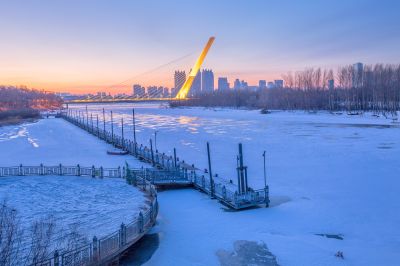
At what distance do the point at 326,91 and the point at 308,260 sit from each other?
229ft

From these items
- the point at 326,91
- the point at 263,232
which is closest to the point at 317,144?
the point at 263,232

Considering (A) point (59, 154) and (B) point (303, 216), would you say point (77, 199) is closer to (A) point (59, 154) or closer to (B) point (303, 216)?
(B) point (303, 216)

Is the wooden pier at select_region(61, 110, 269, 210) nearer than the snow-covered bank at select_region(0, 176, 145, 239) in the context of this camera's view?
No

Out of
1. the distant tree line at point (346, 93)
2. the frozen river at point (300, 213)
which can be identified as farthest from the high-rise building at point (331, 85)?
the frozen river at point (300, 213)

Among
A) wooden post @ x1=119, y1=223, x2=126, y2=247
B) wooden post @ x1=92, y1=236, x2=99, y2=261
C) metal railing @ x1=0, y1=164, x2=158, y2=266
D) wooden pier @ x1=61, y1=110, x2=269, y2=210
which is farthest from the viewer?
wooden pier @ x1=61, y1=110, x2=269, y2=210

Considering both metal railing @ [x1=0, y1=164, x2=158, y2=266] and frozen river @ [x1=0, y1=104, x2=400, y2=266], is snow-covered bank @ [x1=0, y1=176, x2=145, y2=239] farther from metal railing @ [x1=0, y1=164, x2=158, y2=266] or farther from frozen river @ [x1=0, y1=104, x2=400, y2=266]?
frozen river @ [x1=0, y1=104, x2=400, y2=266]

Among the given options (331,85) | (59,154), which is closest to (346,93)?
(331,85)

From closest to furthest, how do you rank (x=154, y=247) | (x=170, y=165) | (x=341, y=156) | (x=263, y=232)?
(x=154, y=247), (x=263, y=232), (x=170, y=165), (x=341, y=156)

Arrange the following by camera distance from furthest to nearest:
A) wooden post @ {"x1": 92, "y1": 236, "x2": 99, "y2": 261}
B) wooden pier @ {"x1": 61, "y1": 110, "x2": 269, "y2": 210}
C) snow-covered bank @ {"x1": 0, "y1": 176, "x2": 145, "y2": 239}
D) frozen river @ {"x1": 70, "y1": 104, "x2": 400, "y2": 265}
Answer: wooden pier @ {"x1": 61, "y1": 110, "x2": 269, "y2": 210} < snow-covered bank @ {"x1": 0, "y1": 176, "x2": 145, "y2": 239} < frozen river @ {"x1": 70, "y1": 104, "x2": 400, "y2": 265} < wooden post @ {"x1": 92, "y1": 236, "x2": 99, "y2": 261}

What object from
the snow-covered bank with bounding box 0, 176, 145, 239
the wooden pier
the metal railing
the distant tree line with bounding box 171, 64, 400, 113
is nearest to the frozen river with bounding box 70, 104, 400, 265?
the wooden pier

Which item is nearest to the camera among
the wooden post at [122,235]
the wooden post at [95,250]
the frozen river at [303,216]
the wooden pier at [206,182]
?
the wooden post at [95,250]

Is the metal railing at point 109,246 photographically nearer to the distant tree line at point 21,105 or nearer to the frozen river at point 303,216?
the frozen river at point 303,216

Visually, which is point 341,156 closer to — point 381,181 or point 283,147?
point 283,147

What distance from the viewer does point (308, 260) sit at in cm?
804
